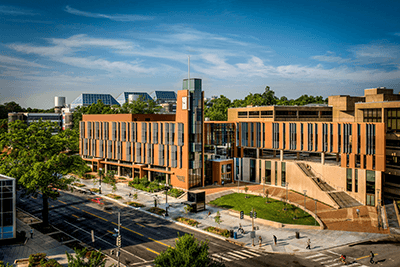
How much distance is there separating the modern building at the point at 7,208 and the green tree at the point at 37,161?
5.33 feet

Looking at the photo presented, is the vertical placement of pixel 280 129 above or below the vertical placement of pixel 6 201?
Answer: above

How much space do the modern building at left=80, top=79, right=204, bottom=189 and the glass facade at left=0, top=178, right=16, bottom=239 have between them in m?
37.5

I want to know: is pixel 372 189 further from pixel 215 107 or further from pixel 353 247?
pixel 215 107

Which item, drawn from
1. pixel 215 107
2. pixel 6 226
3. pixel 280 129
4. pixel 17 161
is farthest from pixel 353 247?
pixel 215 107

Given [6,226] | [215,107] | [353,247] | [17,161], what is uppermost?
[215,107]

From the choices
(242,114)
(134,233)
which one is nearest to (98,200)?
(134,233)

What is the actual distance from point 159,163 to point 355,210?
148 feet

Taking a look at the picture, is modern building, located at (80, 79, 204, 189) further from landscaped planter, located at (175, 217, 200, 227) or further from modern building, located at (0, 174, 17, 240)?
modern building, located at (0, 174, 17, 240)

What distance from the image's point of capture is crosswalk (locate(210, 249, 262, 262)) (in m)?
40.8

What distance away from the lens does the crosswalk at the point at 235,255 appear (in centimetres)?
4080

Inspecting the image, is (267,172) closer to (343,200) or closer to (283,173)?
(283,173)

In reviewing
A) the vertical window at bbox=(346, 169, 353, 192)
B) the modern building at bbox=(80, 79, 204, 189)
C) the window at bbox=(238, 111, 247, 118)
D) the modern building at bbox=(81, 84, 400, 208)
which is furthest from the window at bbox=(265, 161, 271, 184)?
the window at bbox=(238, 111, 247, 118)

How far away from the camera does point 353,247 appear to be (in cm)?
4406

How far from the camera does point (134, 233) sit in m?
49.3
